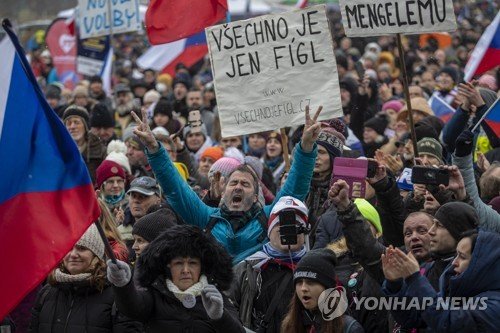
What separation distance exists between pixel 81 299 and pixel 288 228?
116cm

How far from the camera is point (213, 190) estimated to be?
8.58 meters

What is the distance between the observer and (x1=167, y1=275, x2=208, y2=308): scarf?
599 centimetres

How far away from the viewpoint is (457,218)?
20.2ft

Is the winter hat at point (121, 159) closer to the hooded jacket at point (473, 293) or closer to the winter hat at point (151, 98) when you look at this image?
the hooded jacket at point (473, 293)

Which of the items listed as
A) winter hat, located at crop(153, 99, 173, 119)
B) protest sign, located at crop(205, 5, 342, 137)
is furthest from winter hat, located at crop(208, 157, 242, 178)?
winter hat, located at crop(153, 99, 173, 119)

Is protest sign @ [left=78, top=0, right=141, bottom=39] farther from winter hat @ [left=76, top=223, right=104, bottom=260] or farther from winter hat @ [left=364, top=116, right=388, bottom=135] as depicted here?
winter hat @ [left=76, top=223, right=104, bottom=260]

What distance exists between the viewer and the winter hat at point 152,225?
23.9 feet

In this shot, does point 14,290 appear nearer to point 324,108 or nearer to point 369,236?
point 369,236

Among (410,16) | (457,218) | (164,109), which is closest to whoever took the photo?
(457,218)

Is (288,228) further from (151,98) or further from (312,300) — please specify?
(151,98)

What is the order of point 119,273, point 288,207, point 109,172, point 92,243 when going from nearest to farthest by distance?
point 119,273, point 92,243, point 288,207, point 109,172

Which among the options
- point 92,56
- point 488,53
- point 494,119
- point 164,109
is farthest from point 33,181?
point 92,56

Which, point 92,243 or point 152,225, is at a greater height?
point 92,243

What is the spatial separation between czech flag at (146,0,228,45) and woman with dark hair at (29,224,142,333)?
3.36 m
